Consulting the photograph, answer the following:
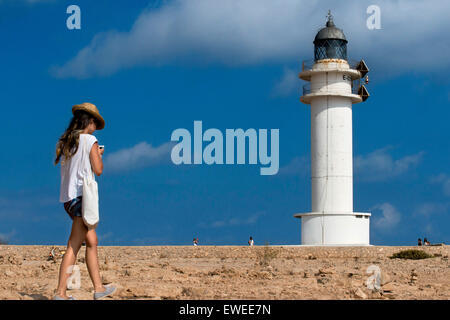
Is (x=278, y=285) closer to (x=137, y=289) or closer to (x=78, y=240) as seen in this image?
(x=137, y=289)

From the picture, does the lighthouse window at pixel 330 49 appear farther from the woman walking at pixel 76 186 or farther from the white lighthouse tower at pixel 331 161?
the woman walking at pixel 76 186

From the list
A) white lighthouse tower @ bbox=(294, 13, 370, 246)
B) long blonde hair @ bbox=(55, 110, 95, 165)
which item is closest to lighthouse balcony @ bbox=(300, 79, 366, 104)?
white lighthouse tower @ bbox=(294, 13, 370, 246)

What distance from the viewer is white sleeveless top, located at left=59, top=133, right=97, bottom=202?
23.5ft

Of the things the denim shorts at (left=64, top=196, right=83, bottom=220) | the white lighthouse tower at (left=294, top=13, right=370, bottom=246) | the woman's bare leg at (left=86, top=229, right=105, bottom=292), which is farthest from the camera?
the white lighthouse tower at (left=294, top=13, right=370, bottom=246)

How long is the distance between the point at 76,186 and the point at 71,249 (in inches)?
23.5

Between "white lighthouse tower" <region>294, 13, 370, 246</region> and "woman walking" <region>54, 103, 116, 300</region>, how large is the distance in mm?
22056

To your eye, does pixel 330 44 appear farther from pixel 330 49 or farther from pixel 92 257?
pixel 92 257

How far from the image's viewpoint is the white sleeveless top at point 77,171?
7.17m

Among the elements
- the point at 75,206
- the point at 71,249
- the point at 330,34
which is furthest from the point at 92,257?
the point at 330,34

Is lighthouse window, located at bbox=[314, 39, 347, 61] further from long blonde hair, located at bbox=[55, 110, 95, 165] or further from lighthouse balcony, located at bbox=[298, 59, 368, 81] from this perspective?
long blonde hair, located at bbox=[55, 110, 95, 165]

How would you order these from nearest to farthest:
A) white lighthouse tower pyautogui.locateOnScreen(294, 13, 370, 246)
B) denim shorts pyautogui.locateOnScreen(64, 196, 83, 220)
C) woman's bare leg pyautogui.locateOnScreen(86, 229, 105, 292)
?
denim shorts pyautogui.locateOnScreen(64, 196, 83, 220) < woman's bare leg pyautogui.locateOnScreen(86, 229, 105, 292) < white lighthouse tower pyautogui.locateOnScreen(294, 13, 370, 246)

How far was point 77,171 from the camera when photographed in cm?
721

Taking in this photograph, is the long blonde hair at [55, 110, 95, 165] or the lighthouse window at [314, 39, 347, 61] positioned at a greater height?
the lighthouse window at [314, 39, 347, 61]

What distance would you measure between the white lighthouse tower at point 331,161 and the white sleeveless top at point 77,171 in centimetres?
2221
